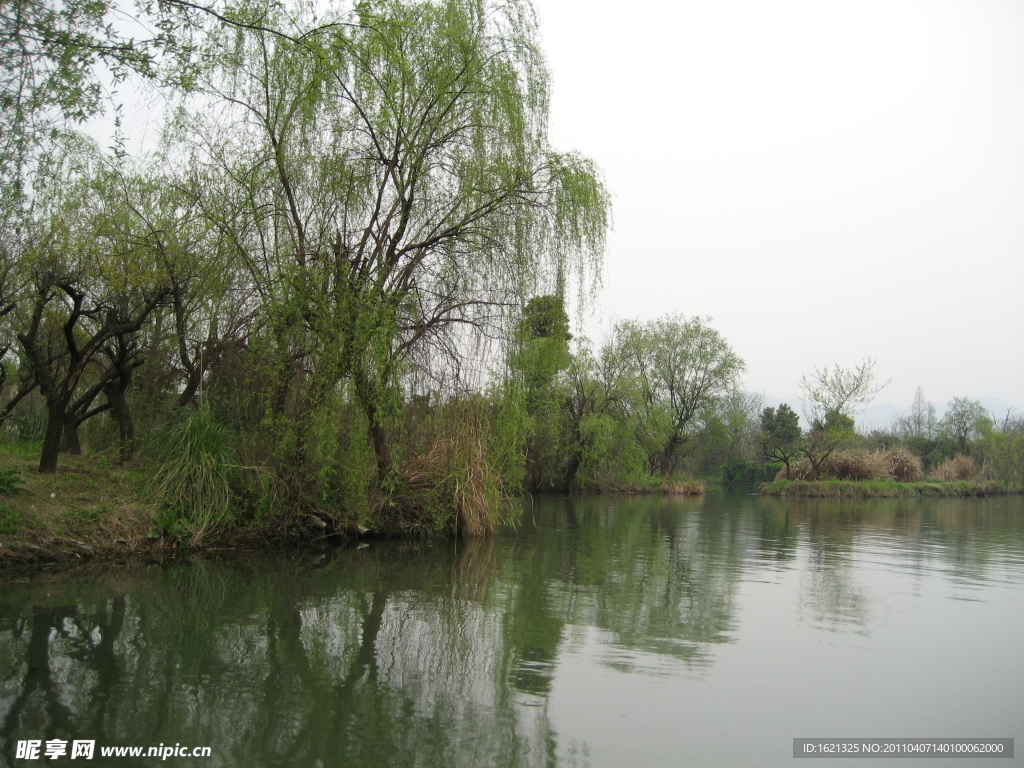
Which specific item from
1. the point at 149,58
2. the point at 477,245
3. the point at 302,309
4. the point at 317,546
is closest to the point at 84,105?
the point at 149,58

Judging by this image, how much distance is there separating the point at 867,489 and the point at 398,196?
3040 cm

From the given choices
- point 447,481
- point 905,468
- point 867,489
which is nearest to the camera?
point 447,481

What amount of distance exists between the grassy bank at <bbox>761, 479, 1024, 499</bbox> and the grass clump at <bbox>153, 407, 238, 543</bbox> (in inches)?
1187

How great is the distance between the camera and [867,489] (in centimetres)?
3453

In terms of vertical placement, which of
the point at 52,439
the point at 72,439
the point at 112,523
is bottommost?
the point at 112,523

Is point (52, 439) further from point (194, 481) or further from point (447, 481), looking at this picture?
point (447, 481)

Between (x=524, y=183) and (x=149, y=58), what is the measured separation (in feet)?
21.4

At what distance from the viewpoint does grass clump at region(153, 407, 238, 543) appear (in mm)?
10555

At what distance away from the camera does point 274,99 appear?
40.0 ft

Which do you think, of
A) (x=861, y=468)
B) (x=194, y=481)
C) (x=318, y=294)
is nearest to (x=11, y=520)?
(x=194, y=481)

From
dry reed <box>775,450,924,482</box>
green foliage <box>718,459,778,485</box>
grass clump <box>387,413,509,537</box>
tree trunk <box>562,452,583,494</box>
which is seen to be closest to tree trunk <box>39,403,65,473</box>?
grass clump <box>387,413,509,537</box>

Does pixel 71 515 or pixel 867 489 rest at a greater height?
pixel 71 515

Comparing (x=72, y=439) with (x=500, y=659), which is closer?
(x=500, y=659)

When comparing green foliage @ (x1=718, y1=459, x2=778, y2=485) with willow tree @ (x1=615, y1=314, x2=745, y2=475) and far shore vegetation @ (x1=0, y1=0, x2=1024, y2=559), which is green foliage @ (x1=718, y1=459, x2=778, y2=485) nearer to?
willow tree @ (x1=615, y1=314, x2=745, y2=475)
